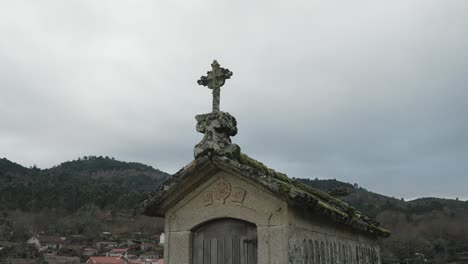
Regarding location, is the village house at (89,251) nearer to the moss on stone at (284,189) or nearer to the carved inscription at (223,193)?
the carved inscription at (223,193)

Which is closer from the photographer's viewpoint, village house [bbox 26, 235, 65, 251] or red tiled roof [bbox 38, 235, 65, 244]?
village house [bbox 26, 235, 65, 251]

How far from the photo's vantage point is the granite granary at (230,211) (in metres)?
4.73

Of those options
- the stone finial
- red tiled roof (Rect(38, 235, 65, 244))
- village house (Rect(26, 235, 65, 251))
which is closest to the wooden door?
the stone finial

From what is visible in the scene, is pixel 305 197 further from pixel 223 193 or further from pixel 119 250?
pixel 119 250

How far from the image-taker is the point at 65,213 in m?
97.1

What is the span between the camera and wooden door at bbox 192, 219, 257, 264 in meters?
4.93

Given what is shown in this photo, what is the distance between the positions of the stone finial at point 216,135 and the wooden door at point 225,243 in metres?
0.77

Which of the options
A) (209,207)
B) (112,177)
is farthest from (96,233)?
(209,207)

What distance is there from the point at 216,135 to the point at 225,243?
1.20 meters

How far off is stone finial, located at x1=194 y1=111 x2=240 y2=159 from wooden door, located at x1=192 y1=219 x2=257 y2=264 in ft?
2.53

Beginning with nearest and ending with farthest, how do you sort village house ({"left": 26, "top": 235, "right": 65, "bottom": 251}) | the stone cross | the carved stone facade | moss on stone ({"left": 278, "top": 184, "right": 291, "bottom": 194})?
moss on stone ({"left": 278, "top": 184, "right": 291, "bottom": 194})
the carved stone facade
the stone cross
village house ({"left": 26, "top": 235, "right": 65, "bottom": 251})

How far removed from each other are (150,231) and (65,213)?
18307 mm

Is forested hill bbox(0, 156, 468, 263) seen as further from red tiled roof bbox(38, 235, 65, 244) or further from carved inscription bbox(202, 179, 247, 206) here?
carved inscription bbox(202, 179, 247, 206)

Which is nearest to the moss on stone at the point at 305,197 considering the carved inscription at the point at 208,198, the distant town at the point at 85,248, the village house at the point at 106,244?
the carved inscription at the point at 208,198
